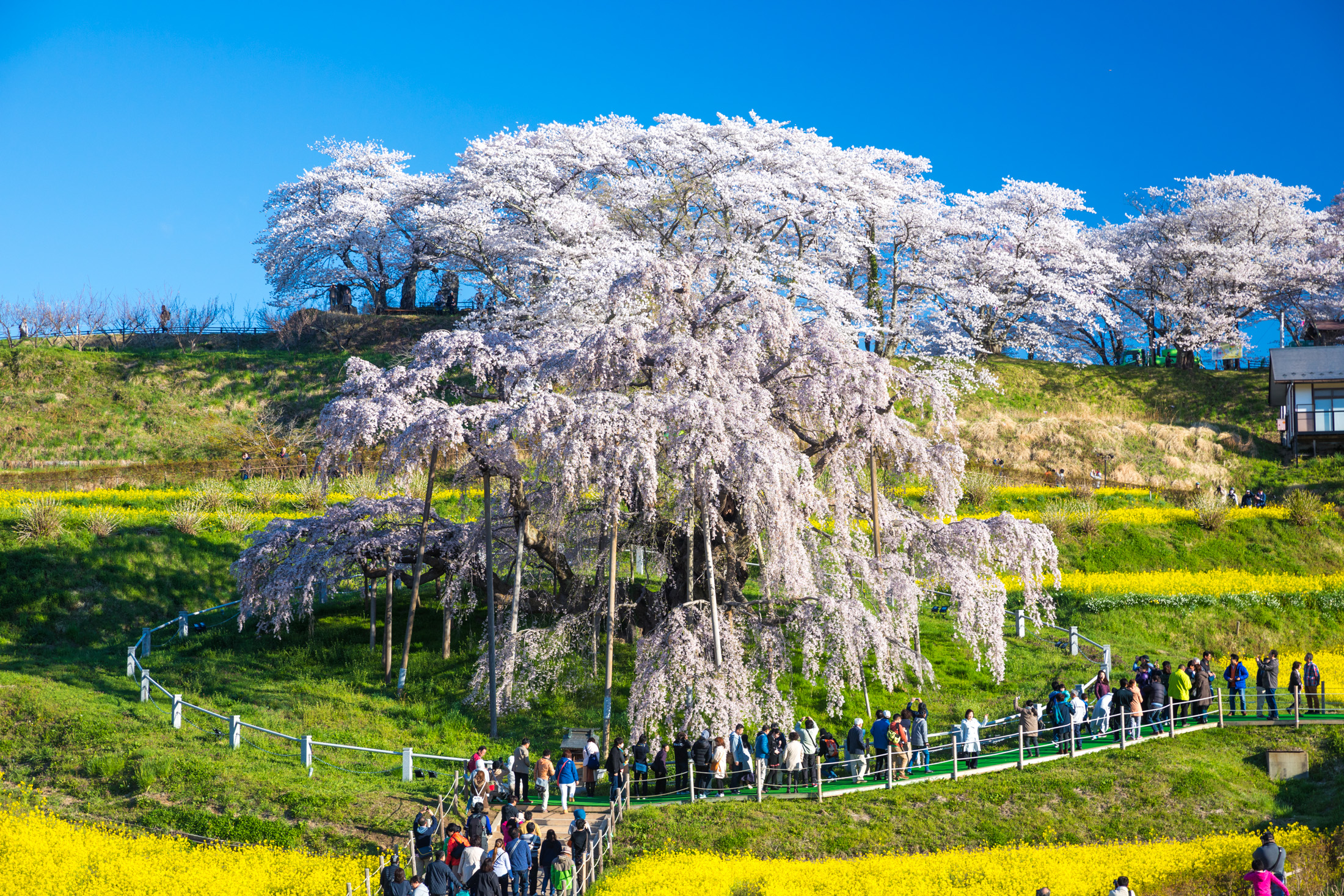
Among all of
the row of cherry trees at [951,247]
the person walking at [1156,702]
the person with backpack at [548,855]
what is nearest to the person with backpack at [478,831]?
the person with backpack at [548,855]

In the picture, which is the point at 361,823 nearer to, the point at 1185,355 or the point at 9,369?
the point at 9,369

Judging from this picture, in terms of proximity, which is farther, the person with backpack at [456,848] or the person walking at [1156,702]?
the person walking at [1156,702]

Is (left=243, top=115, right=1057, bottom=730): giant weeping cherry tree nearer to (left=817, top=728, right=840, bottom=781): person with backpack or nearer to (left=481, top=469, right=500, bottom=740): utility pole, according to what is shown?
(left=481, top=469, right=500, bottom=740): utility pole

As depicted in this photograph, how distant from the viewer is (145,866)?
17406 millimetres

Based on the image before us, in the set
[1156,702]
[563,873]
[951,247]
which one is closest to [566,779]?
[563,873]

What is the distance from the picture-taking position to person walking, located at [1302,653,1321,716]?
23453 mm

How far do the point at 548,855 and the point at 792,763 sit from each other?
6.36 m

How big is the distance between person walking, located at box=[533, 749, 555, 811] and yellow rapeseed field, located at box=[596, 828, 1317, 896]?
7.39 ft

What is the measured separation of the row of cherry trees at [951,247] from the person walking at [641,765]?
26.5m

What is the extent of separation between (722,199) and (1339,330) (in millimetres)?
38911

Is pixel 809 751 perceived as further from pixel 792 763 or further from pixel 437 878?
pixel 437 878

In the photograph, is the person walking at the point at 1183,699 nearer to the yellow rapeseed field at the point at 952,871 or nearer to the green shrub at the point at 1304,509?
the yellow rapeseed field at the point at 952,871

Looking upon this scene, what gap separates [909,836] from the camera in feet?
63.3

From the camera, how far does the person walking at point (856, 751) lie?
20.7 m
